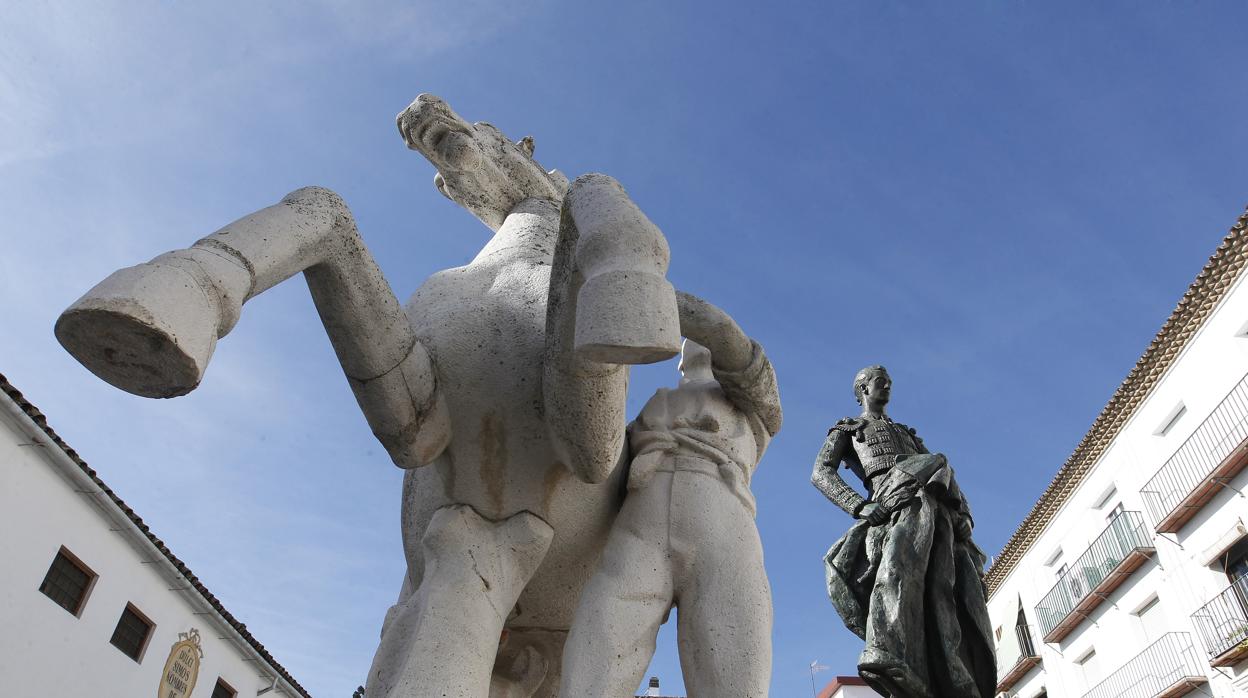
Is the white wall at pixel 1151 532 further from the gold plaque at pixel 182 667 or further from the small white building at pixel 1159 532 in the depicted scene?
the gold plaque at pixel 182 667

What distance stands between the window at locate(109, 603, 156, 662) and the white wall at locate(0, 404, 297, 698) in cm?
13

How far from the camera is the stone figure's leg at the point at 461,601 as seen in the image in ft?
6.66

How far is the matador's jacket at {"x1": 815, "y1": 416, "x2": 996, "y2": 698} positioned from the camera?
396cm

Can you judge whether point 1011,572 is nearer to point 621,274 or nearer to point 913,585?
point 913,585

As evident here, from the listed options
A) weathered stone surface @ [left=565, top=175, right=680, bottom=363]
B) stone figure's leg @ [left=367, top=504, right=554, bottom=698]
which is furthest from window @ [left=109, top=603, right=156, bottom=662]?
weathered stone surface @ [left=565, top=175, right=680, bottom=363]

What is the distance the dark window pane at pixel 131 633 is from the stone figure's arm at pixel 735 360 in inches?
716

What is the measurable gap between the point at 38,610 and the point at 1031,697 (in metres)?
25.4

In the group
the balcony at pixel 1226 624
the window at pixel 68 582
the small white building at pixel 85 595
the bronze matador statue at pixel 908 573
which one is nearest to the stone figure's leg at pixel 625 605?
the bronze matador statue at pixel 908 573

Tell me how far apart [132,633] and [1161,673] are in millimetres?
21819

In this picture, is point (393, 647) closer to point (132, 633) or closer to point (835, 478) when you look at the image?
point (835, 478)

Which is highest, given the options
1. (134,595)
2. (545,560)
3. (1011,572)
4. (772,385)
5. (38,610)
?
(1011,572)

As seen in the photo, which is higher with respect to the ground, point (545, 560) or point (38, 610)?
point (38, 610)

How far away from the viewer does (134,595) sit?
57.1ft

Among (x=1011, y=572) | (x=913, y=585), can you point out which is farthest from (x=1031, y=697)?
(x=913, y=585)
